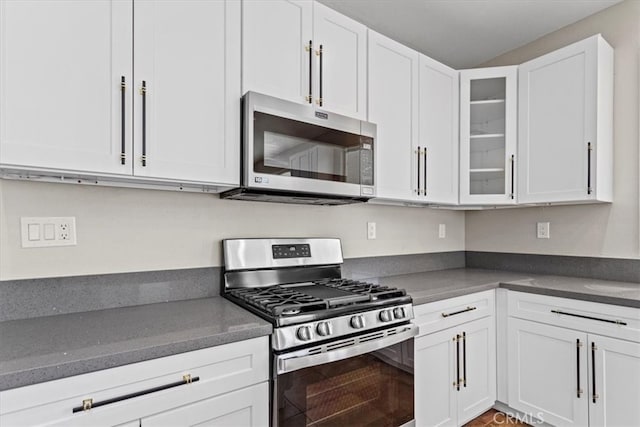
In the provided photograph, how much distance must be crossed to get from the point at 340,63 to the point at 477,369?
195 cm

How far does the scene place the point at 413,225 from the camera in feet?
8.83

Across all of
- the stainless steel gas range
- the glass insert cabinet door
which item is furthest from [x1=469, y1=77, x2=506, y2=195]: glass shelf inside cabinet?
the stainless steel gas range

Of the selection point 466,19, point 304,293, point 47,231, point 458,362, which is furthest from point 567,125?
point 47,231

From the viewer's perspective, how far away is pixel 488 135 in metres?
2.53

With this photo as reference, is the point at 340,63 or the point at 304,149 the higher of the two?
the point at 340,63

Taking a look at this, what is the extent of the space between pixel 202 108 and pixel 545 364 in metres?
2.27

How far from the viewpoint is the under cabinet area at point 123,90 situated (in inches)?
44.3

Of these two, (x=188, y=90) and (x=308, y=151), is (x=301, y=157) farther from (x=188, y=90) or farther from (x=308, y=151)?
(x=188, y=90)

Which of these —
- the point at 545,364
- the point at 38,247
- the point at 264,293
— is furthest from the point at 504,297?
the point at 38,247

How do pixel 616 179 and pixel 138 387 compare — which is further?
pixel 616 179

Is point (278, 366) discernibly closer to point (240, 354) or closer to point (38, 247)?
point (240, 354)

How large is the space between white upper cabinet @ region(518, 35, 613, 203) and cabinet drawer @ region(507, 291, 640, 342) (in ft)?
2.16

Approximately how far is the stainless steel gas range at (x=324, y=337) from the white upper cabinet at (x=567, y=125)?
4.35 feet

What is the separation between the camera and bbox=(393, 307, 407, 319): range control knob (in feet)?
5.34
